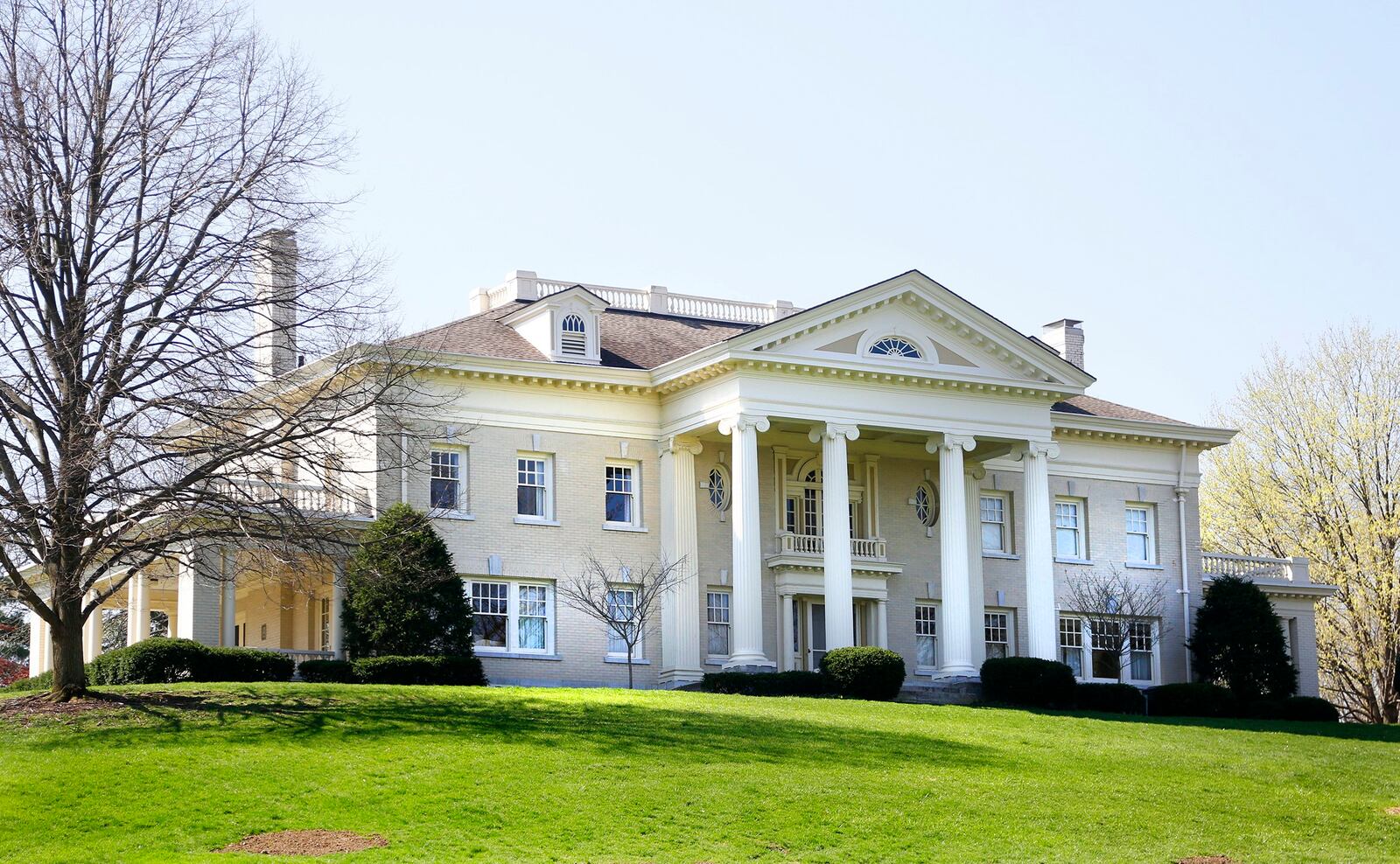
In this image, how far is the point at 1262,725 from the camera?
43375mm

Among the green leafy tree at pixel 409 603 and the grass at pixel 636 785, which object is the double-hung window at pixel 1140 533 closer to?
the grass at pixel 636 785

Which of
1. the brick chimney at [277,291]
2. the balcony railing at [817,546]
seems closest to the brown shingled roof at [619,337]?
the balcony railing at [817,546]

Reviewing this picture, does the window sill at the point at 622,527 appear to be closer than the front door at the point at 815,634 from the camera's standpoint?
Yes

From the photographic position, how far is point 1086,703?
46.4 m

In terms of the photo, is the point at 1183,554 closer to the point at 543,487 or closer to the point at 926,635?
the point at 926,635

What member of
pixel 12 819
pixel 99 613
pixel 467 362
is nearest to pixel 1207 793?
pixel 12 819

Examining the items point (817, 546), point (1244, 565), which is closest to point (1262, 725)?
point (817, 546)

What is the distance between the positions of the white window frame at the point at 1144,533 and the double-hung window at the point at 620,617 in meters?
15.7

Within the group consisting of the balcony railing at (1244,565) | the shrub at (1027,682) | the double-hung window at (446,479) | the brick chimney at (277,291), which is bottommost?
the shrub at (1027,682)

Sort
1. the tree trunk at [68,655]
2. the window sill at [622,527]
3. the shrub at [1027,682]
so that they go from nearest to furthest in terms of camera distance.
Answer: the tree trunk at [68,655] < the shrub at [1027,682] < the window sill at [622,527]

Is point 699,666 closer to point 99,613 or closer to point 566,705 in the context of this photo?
point 566,705

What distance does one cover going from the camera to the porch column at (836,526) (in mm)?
45094

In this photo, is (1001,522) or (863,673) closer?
(863,673)

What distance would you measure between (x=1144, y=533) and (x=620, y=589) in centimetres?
1675
